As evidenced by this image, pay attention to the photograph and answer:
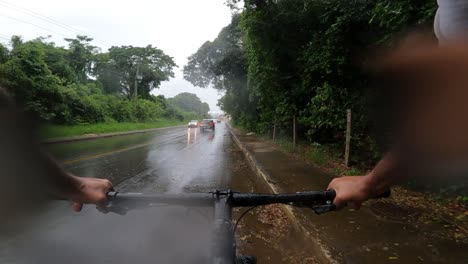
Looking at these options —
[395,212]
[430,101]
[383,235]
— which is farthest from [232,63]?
[430,101]

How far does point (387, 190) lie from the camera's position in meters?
1.23

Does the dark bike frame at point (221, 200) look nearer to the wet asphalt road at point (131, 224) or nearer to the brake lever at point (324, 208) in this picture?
the brake lever at point (324, 208)

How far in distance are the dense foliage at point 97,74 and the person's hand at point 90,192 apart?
19353 mm

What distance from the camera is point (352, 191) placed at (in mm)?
1293

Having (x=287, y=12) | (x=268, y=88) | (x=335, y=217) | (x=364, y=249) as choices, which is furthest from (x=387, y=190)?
(x=268, y=88)

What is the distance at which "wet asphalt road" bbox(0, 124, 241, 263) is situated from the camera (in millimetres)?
1443

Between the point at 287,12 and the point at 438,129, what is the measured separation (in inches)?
468

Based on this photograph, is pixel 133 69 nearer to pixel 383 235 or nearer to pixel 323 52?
pixel 323 52

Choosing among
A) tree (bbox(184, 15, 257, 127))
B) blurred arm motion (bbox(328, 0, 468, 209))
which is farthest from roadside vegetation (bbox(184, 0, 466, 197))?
tree (bbox(184, 15, 257, 127))

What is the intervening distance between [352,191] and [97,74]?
49.4 meters

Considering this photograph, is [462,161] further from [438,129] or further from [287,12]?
[287,12]

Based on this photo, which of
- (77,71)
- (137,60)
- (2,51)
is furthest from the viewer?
(137,60)

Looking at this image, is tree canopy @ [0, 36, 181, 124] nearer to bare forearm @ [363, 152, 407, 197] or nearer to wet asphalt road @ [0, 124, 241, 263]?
wet asphalt road @ [0, 124, 241, 263]

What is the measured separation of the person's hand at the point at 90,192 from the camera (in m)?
1.32
